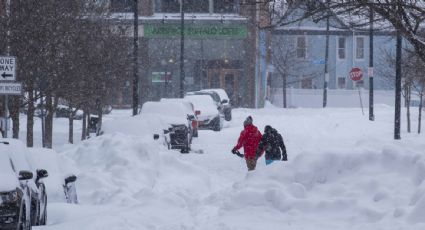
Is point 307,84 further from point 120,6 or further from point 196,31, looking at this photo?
point 120,6

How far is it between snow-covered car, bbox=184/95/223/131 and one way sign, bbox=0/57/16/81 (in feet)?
62.0

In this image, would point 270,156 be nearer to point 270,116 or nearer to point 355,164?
point 355,164

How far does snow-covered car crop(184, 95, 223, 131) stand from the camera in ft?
117

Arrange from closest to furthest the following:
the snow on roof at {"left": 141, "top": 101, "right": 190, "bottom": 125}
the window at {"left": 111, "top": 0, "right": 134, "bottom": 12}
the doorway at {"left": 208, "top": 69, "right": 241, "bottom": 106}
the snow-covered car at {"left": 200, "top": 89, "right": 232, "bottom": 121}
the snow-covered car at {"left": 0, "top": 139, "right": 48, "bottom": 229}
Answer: the snow-covered car at {"left": 0, "top": 139, "right": 48, "bottom": 229} → the snow on roof at {"left": 141, "top": 101, "right": 190, "bottom": 125} → the window at {"left": 111, "top": 0, "right": 134, "bottom": 12} → the snow-covered car at {"left": 200, "top": 89, "right": 232, "bottom": 121} → the doorway at {"left": 208, "top": 69, "right": 241, "bottom": 106}

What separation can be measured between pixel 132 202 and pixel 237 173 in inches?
253

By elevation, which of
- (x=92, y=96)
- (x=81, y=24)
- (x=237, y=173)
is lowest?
(x=237, y=173)

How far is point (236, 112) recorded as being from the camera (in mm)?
51062

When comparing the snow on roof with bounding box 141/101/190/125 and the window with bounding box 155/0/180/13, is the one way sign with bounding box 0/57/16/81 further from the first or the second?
the window with bounding box 155/0/180/13

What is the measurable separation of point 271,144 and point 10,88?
556cm

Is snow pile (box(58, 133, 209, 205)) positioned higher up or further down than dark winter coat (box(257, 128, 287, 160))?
further down

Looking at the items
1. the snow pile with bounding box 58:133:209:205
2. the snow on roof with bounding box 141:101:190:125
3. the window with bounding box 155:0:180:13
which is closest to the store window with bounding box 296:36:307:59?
the window with bounding box 155:0:180:13

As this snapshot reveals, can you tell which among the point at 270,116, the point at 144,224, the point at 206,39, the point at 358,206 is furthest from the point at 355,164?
the point at 206,39

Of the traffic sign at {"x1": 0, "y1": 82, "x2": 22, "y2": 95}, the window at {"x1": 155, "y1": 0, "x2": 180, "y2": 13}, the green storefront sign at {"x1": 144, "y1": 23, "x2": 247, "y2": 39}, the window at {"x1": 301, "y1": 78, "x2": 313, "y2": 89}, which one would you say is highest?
the window at {"x1": 155, "y1": 0, "x2": 180, "y2": 13}

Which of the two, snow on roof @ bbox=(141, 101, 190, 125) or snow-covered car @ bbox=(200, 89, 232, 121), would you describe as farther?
snow-covered car @ bbox=(200, 89, 232, 121)
